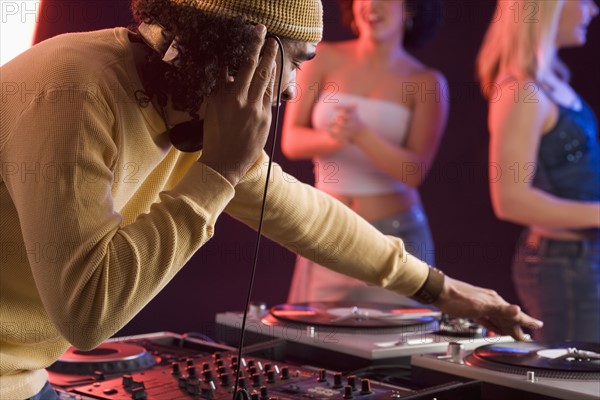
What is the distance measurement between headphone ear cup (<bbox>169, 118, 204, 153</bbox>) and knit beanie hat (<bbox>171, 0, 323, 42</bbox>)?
0.14 meters

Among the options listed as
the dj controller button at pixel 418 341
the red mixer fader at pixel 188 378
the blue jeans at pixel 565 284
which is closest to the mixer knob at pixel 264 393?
the red mixer fader at pixel 188 378

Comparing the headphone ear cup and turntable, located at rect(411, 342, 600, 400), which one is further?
turntable, located at rect(411, 342, 600, 400)

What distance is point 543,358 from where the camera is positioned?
1.39 metres

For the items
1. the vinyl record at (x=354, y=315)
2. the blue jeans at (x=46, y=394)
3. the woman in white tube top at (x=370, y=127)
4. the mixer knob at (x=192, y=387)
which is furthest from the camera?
the woman in white tube top at (x=370, y=127)

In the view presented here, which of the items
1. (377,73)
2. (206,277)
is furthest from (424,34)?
(206,277)

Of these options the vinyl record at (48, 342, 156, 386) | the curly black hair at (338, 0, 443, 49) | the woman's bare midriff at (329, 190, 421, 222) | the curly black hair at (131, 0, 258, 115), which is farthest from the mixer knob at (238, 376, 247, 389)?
the curly black hair at (338, 0, 443, 49)

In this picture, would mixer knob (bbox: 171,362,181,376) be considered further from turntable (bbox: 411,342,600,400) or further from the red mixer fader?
turntable (bbox: 411,342,600,400)

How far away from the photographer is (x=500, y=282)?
156 inches

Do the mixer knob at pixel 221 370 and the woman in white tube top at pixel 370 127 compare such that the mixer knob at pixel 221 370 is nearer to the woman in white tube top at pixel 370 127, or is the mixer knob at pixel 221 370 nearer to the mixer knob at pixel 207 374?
the mixer knob at pixel 207 374

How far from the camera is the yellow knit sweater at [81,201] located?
3.01 feet

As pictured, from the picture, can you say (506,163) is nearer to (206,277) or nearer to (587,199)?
(587,199)

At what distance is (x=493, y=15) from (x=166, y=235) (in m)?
3.11

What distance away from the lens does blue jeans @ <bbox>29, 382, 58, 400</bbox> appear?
120 centimetres

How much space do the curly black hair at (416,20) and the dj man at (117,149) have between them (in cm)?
192
